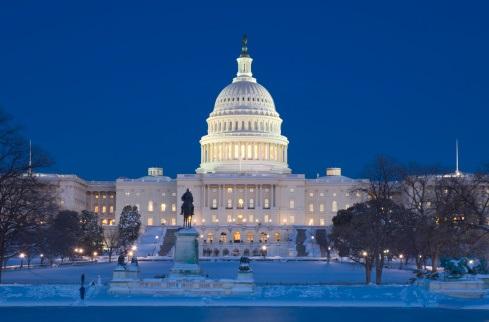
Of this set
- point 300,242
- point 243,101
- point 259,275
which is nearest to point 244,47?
point 243,101

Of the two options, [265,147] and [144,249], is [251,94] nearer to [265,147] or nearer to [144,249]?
[265,147]

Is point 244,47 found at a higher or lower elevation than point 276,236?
higher

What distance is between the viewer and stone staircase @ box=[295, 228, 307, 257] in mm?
136625

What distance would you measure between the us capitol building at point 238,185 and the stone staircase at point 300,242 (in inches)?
368

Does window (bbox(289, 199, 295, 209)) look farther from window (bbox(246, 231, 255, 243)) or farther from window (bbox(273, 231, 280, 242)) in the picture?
window (bbox(246, 231, 255, 243))

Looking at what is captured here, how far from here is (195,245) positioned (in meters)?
54.8

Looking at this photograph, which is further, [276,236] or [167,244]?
[276,236]

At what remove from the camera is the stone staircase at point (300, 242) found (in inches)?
5379

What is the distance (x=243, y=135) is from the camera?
187 meters

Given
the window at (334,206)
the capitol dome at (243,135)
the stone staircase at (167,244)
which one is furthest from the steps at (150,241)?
the window at (334,206)

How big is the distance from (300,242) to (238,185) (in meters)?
32.9

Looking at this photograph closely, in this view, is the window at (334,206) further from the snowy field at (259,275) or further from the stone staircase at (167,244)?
the snowy field at (259,275)

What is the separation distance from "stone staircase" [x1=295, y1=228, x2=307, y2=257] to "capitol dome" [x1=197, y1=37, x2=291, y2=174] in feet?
104

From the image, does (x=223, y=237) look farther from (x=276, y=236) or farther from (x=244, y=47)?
(x=244, y=47)
